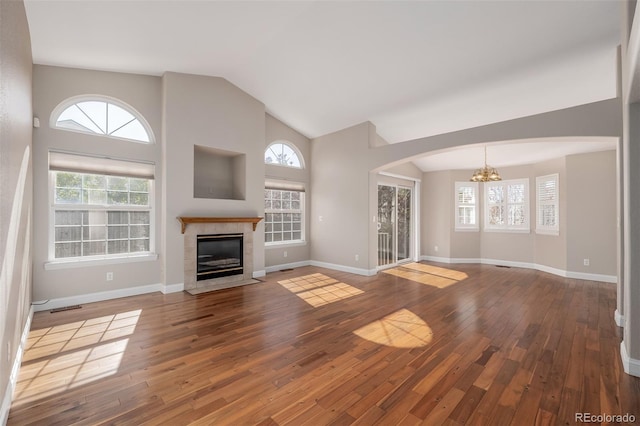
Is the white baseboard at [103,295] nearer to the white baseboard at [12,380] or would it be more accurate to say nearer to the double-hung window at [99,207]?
the double-hung window at [99,207]

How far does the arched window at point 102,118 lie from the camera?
397 cm

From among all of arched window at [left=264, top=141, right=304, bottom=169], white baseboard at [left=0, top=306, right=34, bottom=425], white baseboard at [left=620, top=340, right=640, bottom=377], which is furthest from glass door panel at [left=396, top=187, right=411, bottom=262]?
white baseboard at [left=0, top=306, right=34, bottom=425]

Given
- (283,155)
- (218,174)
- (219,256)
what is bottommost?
(219,256)

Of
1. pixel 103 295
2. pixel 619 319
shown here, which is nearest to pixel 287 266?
pixel 103 295

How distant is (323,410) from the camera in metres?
1.87

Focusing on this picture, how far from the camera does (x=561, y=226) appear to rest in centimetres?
591

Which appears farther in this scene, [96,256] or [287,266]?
[287,266]

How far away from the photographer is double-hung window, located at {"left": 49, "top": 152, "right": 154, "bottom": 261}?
12.9ft

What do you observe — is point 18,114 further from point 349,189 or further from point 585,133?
point 585,133

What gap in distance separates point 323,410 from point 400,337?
1.39 meters

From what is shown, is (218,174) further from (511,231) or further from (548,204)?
(548,204)

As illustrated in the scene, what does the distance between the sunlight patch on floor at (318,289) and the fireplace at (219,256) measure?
3.25ft

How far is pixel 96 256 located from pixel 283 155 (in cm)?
403

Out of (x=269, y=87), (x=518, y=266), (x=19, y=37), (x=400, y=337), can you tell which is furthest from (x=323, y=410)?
(x=518, y=266)
